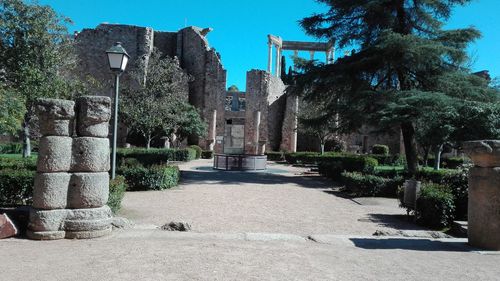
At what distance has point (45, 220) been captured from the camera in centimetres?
498

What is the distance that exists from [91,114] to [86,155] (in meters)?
0.56

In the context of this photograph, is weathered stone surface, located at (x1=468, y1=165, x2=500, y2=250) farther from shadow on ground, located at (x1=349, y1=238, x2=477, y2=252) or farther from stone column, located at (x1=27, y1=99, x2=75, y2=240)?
stone column, located at (x1=27, y1=99, x2=75, y2=240)

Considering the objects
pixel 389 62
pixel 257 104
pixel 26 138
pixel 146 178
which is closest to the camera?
pixel 146 178

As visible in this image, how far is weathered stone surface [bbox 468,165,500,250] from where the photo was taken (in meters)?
5.14

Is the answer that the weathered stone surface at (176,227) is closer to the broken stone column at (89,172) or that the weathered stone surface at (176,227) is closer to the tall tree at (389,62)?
the broken stone column at (89,172)

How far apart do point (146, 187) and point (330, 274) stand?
8.64m

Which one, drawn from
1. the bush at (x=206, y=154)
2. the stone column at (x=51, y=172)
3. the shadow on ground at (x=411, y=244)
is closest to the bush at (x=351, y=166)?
the shadow on ground at (x=411, y=244)

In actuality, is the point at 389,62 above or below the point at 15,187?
above

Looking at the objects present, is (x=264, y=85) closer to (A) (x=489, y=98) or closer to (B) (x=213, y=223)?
(A) (x=489, y=98)

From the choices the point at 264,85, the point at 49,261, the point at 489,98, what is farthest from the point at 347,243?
the point at 264,85

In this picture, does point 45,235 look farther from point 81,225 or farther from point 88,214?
point 88,214

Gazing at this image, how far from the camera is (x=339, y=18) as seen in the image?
17.3m

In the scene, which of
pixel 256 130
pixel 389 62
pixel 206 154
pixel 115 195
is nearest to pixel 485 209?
pixel 115 195

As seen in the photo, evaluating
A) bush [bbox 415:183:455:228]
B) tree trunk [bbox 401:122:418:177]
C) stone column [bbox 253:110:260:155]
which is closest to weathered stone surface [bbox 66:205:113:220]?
bush [bbox 415:183:455:228]
